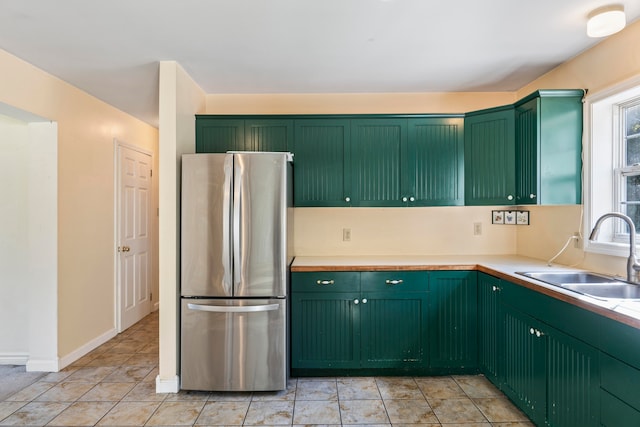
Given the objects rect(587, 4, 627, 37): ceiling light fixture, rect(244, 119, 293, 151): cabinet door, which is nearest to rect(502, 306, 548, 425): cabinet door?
rect(587, 4, 627, 37): ceiling light fixture

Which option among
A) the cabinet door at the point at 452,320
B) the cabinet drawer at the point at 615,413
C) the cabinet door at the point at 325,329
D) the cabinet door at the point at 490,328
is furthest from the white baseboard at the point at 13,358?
the cabinet drawer at the point at 615,413

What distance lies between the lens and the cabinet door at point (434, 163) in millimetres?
2947

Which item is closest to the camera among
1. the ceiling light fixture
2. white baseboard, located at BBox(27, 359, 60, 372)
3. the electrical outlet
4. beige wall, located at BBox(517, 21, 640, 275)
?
the ceiling light fixture

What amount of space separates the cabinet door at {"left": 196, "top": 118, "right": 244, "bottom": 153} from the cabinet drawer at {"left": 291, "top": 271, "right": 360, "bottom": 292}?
Answer: 49.8 inches

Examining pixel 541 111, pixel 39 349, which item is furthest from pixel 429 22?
pixel 39 349

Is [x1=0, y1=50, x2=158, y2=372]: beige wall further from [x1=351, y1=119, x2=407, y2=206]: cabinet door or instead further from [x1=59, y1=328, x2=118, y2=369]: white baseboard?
[x1=351, y1=119, x2=407, y2=206]: cabinet door

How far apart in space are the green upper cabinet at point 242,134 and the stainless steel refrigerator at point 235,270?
58cm

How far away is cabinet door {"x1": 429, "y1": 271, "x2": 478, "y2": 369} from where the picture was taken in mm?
2650

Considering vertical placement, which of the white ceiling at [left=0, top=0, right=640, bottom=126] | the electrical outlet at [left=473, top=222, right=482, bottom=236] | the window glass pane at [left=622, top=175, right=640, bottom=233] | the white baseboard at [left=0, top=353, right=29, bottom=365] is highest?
the white ceiling at [left=0, top=0, right=640, bottom=126]

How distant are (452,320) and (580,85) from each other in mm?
1944

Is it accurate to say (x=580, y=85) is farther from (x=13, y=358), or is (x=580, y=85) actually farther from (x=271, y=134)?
(x=13, y=358)

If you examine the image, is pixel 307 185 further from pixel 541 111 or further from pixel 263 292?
pixel 541 111

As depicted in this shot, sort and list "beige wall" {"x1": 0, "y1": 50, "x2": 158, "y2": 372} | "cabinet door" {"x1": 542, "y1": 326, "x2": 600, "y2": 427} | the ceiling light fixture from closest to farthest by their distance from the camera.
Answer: "cabinet door" {"x1": 542, "y1": 326, "x2": 600, "y2": 427}, the ceiling light fixture, "beige wall" {"x1": 0, "y1": 50, "x2": 158, "y2": 372}

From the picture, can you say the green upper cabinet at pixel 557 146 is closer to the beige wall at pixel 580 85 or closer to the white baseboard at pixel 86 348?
the beige wall at pixel 580 85
